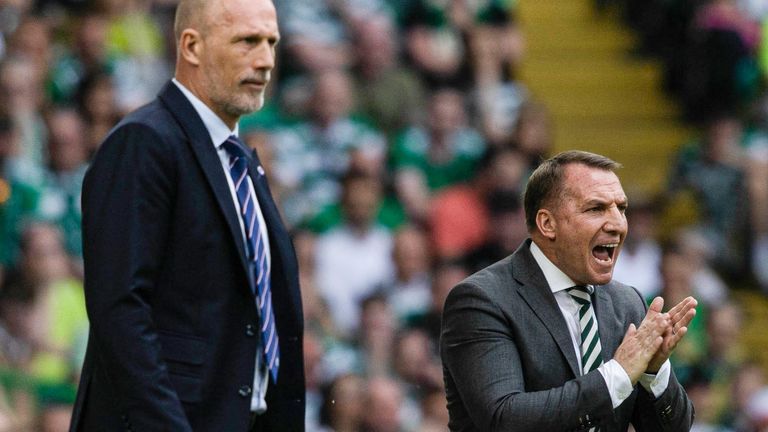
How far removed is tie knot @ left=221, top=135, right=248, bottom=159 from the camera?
14.3 ft

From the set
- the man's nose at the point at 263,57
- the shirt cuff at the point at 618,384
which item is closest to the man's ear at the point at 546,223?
the shirt cuff at the point at 618,384

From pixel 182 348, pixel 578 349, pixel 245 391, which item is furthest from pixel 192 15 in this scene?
pixel 578 349

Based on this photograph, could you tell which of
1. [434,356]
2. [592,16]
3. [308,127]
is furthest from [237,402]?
[592,16]

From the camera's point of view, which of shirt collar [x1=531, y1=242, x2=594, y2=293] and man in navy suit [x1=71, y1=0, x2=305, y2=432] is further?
shirt collar [x1=531, y1=242, x2=594, y2=293]

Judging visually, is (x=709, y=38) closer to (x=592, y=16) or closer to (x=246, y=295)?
(x=592, y=16)

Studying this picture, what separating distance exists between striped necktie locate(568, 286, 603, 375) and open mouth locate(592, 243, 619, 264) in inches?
5.7

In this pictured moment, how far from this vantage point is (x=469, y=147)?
10.3 metres

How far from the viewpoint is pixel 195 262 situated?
412 centimetres

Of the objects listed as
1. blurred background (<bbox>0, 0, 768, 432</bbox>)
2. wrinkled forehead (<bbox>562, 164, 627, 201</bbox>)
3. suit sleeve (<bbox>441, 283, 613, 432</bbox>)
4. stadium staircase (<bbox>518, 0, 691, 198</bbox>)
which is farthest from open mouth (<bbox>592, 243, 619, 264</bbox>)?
stadium staircase (<bbox>518, 0, 691, 198</bbox>)

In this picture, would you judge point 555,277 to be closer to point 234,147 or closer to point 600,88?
point 234,147

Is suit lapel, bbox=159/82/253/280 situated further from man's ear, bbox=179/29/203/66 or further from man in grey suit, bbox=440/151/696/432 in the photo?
man in grey suit, bbox=440/151/696/432

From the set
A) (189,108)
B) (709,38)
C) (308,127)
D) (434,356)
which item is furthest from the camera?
(709,38)

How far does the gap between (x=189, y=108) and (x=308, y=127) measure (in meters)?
5.46

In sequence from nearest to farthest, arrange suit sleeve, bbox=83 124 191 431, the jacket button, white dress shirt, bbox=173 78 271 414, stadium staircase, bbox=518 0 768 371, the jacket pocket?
suit sleeve, bbox=83 124 191 431 → the jacket pocket → the jacket button → white dress shirt, bbox=173 78 271 414 → stadium staircase, bbox=518 0 768 371
